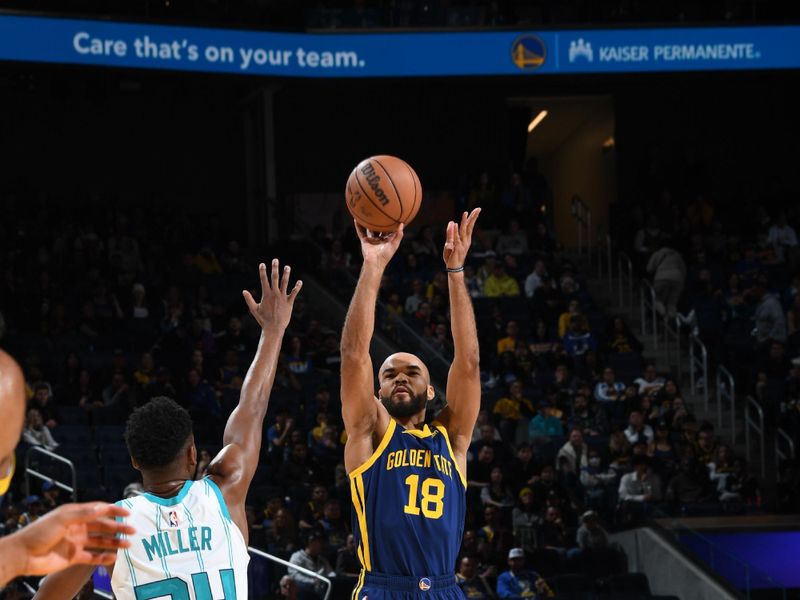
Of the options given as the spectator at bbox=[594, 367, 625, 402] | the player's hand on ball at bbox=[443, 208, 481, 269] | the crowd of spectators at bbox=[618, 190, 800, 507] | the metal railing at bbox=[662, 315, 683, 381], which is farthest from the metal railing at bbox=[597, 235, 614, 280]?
the player's hand on ball at bbox=[443, 208, 481, 269]

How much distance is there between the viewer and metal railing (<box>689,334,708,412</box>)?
18172 mm

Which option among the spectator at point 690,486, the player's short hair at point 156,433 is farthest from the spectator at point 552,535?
the player's short hair at point 156,433

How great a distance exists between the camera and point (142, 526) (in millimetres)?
4262

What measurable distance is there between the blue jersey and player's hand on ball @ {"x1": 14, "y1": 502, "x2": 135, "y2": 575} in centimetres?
275

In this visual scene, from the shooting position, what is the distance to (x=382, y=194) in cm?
660

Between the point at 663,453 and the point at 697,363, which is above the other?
the point at 697,363

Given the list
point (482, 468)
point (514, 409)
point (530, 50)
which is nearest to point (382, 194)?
point (482, 468)

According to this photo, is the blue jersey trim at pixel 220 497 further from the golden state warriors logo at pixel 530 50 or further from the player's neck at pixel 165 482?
the golden state warriors logo at pixel 530 50

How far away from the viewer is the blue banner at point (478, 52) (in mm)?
18984

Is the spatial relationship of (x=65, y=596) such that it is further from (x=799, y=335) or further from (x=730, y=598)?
(x=799, y=335)

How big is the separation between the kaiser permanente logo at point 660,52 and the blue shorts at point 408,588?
594 inches

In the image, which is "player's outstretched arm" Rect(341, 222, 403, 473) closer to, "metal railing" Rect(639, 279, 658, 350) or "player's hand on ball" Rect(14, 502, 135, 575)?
"player's hand on ball" Rect(14, 502, 135, 575)

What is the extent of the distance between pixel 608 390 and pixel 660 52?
5835mm

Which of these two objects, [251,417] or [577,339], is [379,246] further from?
[577,339]
